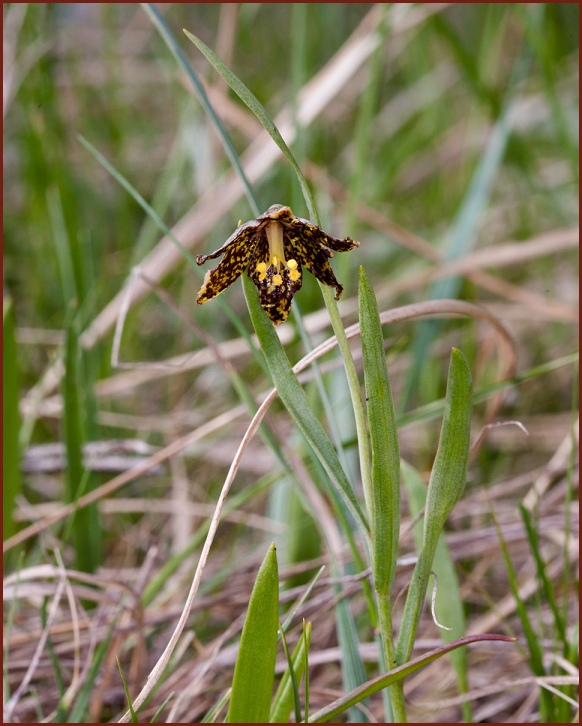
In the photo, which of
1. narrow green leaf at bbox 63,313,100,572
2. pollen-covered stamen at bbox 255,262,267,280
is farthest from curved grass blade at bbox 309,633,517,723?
narrow green leaf at bbox 63,313,100,572

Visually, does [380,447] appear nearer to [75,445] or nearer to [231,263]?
[231,263]

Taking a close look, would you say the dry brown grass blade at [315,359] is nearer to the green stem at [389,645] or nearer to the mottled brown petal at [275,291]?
the mottled brown petal at [275,291]

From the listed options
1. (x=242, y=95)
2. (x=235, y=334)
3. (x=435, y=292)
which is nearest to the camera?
(x=242, y=95)

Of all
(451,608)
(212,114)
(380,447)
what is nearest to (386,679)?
(380,447)

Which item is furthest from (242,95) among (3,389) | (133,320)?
(133,320)

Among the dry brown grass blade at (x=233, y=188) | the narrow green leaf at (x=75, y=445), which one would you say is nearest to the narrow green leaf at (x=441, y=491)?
the narrow green leaf at (x=75, y=445)

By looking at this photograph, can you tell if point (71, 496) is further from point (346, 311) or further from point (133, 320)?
point (346, 311)
